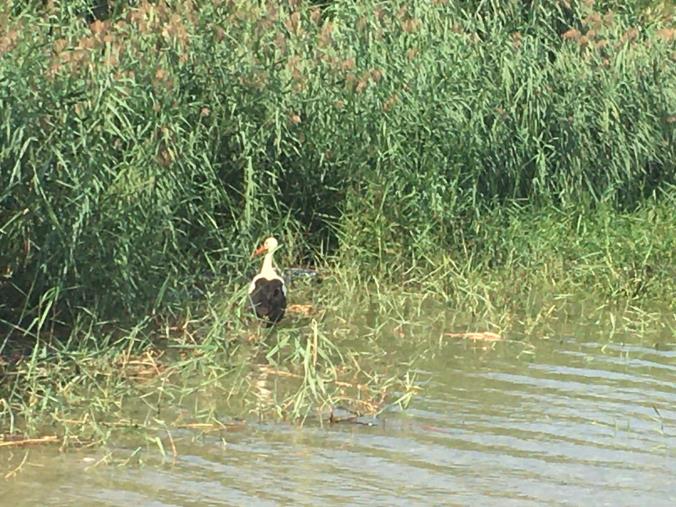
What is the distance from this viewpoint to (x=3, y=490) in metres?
5.34

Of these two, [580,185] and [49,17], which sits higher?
[49,17]

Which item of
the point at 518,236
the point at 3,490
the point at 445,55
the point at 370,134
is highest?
the point at 445,55

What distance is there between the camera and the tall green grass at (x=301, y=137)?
23.7 feet

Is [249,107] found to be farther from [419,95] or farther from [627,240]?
[627,240]

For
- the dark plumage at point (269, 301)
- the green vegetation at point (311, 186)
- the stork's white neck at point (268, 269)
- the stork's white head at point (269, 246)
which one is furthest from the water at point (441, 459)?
the stork's white head at point (269, 246)

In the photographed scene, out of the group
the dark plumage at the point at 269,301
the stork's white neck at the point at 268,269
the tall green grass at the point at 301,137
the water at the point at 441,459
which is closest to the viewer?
the water at the point at 441,459

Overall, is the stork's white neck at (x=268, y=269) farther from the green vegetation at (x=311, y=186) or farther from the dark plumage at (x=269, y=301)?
the green vegetation at (x=311, y=186)

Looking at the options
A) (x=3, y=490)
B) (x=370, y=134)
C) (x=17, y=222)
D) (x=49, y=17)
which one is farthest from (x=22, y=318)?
(x=370, y=134)

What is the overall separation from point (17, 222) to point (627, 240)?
5021 millimetres

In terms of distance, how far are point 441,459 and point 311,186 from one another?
14.1 ft

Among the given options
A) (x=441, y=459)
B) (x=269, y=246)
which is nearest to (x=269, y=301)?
(x=269, y=246)

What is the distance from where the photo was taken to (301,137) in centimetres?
985

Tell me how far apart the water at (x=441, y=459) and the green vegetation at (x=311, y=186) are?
37 centimetres

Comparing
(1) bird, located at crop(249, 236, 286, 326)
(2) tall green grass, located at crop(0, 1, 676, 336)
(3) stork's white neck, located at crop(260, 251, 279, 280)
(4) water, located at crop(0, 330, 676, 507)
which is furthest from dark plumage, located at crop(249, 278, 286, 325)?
(4) water, located at crop(0, 330, 676, 507)
